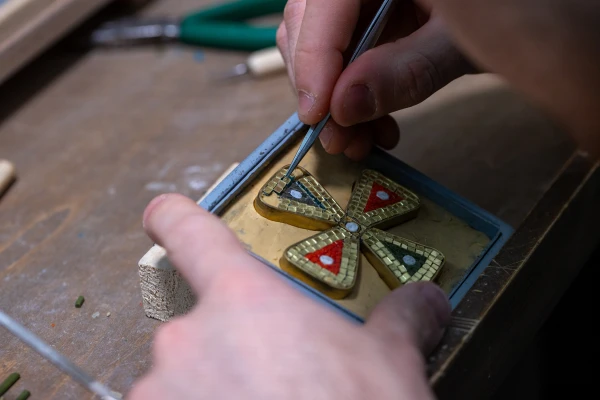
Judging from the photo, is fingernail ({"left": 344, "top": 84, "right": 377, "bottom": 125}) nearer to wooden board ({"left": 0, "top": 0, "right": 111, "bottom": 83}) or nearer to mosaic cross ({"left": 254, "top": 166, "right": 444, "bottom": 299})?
mosaic cross ({"left": 254, "top": 166, "right": 444, "bottom": 299})

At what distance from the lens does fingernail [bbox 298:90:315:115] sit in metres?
0.86

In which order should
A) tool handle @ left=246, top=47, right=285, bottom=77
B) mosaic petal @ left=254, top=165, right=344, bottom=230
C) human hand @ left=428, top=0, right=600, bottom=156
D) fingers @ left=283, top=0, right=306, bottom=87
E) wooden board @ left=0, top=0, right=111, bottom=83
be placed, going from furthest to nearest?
tool handle @ left=246, top=47, right=285, bottom=77 → wooden board @ left=0, top=0, right=111, bottom=83 → fingers @ left=283, top=0, right=306, bottom=87 → mosaic petal @ left=254, top=165, right=344, bottom=230 → human hand @ left=428, top=0, right=600, bottom=156

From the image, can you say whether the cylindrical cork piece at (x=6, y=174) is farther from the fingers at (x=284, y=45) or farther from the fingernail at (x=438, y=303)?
the fingernail at (x=438, y=303)

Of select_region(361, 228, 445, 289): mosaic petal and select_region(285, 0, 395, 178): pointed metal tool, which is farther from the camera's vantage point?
select_region(285, 0, 395, 178): pointed metal tool

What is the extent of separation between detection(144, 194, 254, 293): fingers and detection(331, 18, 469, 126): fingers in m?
0.29

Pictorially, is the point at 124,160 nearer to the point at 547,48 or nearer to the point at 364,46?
the point at 364,46

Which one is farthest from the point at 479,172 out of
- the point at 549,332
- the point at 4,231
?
the point at 4,231

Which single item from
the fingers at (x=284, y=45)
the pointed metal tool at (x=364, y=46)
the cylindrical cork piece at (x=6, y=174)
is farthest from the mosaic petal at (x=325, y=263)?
the cylindrical cork piece at (x=6, y=174)

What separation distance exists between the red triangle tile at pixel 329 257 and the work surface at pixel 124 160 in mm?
306

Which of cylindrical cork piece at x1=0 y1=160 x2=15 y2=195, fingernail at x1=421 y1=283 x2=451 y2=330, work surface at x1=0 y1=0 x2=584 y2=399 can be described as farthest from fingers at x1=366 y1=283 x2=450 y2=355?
cylindrical cork piece at x1=0 y1=160 x2=15 y2=195

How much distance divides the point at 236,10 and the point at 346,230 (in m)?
0.91

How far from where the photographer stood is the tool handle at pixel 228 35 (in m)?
1.47

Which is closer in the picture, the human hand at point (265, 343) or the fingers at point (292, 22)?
the human hand at point (265, 343)

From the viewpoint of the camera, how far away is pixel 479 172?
1.17m
